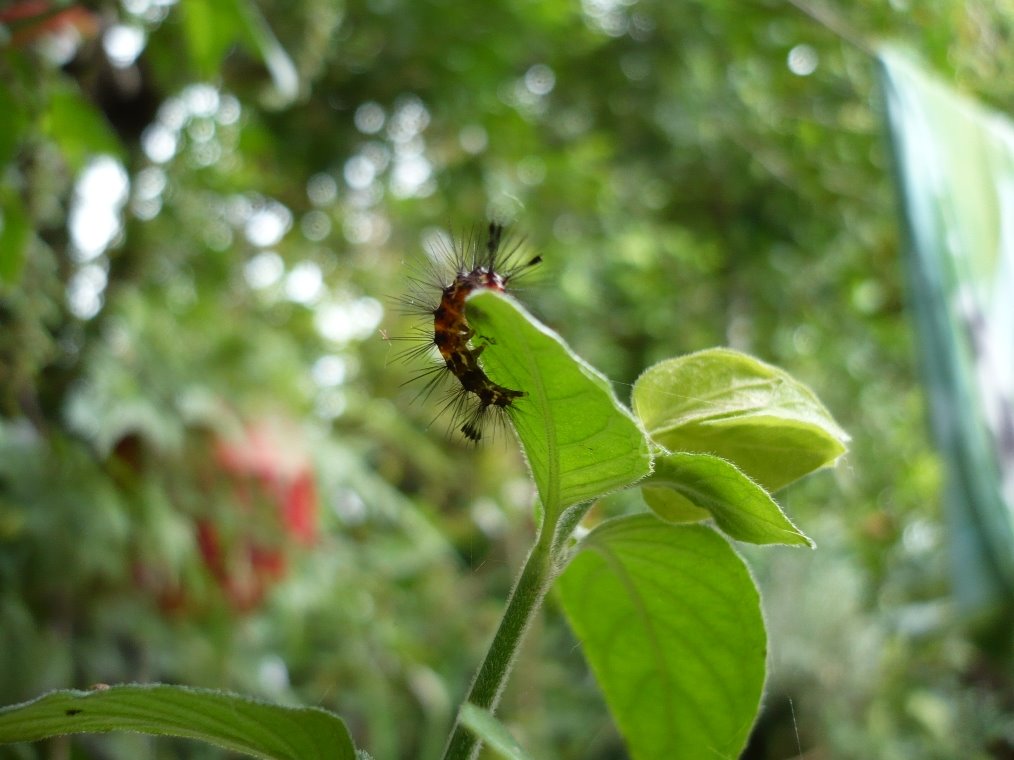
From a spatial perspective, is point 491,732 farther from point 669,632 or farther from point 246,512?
point 246,512

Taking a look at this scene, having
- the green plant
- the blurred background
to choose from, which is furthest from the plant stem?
the blurred background

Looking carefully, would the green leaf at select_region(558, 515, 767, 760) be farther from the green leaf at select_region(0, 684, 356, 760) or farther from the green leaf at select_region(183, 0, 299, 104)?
the green leaf at select_region(183, 0, 299, 104)

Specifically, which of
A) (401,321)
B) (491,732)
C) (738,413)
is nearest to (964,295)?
(738,413)

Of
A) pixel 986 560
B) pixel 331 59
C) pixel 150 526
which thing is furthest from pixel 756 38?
pixel 150 526

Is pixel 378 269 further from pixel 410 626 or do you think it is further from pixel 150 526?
pixel 150 526

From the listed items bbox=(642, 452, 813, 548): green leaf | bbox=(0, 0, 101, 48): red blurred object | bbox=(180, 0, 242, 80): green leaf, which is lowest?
bbox=(642, 452, 813, 548): green leaf

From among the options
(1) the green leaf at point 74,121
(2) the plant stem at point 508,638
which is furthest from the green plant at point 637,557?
(1) the green leaf at point 74,121

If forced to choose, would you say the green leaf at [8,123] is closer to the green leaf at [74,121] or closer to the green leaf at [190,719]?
the green leaf at [74,121]
